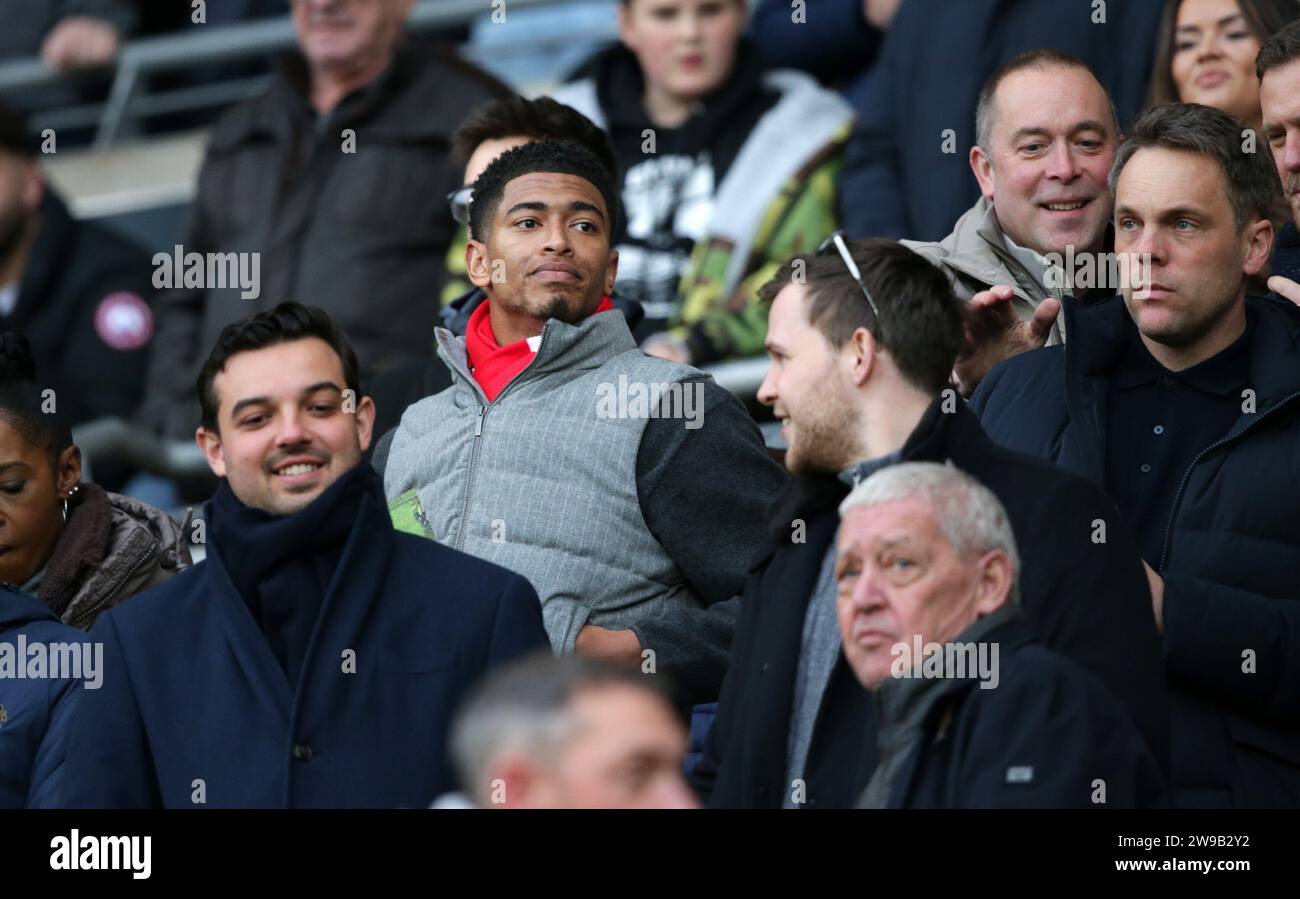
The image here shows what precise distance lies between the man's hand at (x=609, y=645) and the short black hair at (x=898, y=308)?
2.73 ft

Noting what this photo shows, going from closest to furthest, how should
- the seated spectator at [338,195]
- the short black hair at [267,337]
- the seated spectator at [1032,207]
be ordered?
the short black hair at [267,337], the seated spectator at [1032,207], the seated spectator at [338,195]

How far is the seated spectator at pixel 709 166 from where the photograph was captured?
7305mm

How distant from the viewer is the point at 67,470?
5.93 m

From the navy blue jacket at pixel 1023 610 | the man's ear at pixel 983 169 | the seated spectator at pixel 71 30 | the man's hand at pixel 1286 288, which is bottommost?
the navy blue jacket at pixel 1023 610

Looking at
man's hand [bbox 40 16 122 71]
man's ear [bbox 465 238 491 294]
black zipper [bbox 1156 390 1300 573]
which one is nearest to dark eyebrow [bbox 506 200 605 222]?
man's ear [bbox 465 238 491 294]

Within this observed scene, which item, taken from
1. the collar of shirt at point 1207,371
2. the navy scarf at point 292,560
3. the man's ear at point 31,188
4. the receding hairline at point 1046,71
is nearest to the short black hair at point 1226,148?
the collar of shirt at point 1207,371

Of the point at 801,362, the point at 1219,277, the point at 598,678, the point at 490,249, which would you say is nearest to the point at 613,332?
the point at 490,249

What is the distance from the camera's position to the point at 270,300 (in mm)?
8000

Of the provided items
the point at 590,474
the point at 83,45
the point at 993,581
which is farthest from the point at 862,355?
the point at 83,45

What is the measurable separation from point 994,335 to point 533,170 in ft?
3.66

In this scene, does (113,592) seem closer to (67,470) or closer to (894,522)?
(67,470)

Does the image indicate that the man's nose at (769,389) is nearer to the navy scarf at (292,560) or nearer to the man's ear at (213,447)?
the navy scarf at (292,560)

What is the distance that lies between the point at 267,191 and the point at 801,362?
147 inches

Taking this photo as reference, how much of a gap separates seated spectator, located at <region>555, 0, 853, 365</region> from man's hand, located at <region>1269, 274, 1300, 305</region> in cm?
200
